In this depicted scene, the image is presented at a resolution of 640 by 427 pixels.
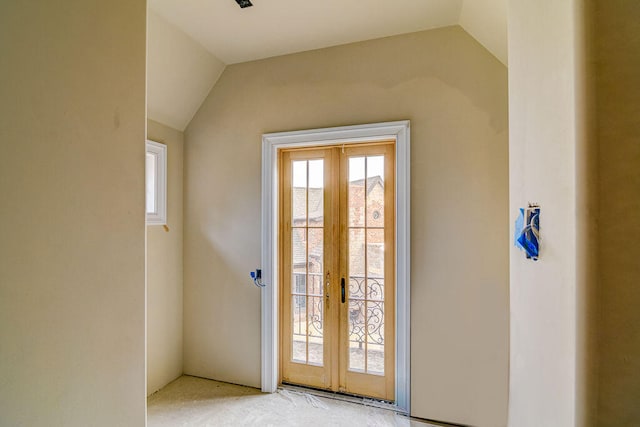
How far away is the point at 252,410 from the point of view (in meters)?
2.25

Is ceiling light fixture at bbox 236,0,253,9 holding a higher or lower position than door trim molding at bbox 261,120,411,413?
higher

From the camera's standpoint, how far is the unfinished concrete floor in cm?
212

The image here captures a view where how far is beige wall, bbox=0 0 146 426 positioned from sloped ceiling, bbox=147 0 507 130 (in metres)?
1.35

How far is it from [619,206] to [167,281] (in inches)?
117

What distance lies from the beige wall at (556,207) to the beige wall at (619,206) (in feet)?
0.05

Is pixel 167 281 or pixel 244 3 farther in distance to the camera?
pixel 167 281

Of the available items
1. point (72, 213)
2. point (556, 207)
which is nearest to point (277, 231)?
point (72, 213)

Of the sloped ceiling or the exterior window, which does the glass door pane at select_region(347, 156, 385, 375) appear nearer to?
the sloped ceiling

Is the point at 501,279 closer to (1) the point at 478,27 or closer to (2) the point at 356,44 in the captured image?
(1) the point at 478,27

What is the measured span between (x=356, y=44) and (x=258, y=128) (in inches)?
42.5

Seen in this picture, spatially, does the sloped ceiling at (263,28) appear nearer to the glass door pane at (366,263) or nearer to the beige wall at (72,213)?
the glass door pane at (366,263)

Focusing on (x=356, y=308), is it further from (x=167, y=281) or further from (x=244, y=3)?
(x=244, y=3)

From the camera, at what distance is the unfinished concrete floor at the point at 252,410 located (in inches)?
83.4

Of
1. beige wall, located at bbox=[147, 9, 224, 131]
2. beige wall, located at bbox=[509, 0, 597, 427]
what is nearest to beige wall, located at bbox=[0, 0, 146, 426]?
beige wall, located at bbox=[509, 0, 597, 427]
